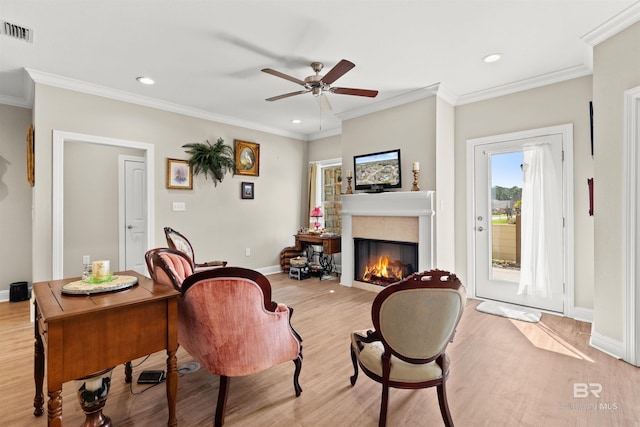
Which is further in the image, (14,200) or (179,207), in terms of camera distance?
(179,207)

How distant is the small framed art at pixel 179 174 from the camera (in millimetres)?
4373

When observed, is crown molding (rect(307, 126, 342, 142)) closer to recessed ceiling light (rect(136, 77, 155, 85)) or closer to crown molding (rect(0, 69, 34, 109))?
recessed ceiling light (rect(136, 77, 155, 85))

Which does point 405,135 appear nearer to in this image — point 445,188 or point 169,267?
point 445,188

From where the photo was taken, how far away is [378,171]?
4.35m

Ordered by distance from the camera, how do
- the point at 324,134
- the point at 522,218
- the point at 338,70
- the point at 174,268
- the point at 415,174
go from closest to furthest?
1. the point at 174,268
2. the point at 338,70
3. the point at 522,218
4. the point at 415,174
5. the point at 324,134

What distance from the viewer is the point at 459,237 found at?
13.6ft

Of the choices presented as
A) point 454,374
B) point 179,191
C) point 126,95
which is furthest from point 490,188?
point 126,95

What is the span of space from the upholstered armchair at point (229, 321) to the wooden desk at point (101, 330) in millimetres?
130

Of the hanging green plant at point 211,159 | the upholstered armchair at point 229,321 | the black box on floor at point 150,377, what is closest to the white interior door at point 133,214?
the hanging green plant at point 211,159

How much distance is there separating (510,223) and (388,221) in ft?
4.84

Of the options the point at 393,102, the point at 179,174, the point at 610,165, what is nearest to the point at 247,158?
the point at 179,174

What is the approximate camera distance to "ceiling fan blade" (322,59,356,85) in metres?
2.49

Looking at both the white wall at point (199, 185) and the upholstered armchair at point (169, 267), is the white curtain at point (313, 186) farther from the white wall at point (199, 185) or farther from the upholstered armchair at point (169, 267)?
the upholstered armchair at point (169, 267)

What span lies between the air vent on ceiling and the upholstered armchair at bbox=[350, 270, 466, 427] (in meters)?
3.49
